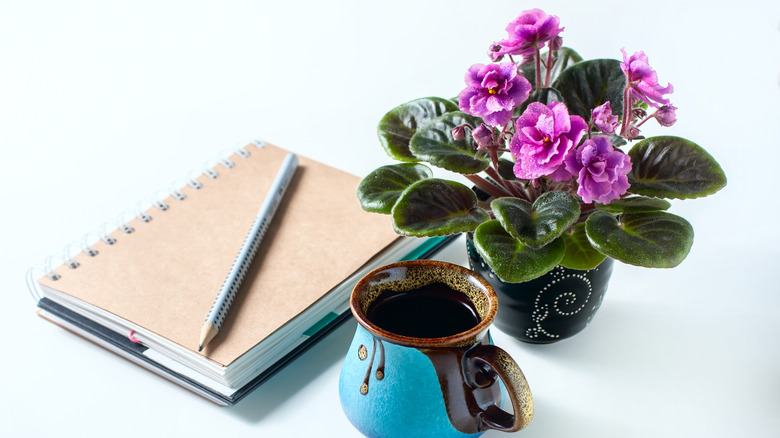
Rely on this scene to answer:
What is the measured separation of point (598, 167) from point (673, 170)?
145mm

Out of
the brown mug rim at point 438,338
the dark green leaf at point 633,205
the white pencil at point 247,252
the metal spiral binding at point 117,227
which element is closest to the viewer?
the brown mug rim at point 438,338

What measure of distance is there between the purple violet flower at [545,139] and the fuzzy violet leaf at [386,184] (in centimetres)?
16

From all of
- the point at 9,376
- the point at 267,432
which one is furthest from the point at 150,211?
the point at 267,432

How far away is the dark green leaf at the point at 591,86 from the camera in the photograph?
90 cm

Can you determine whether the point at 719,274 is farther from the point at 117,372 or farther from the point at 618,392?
the point at 117,372

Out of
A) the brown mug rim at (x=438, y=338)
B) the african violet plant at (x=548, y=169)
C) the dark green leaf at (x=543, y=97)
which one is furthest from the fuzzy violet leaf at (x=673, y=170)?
the brown mug rim at (x=438, y=338)

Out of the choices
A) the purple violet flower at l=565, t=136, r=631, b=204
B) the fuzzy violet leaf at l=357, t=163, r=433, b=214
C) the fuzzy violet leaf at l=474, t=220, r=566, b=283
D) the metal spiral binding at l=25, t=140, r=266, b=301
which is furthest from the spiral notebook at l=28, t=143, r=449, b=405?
the purple violet flower at l=565, t=136, r=631, b=204

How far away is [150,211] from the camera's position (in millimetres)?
1205

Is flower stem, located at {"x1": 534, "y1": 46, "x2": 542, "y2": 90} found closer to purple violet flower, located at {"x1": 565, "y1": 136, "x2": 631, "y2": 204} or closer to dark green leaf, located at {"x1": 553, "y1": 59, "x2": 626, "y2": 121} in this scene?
dark green leaf, located at {"x1": 553, "y1": 59, "x2": 626, "y2": 121}

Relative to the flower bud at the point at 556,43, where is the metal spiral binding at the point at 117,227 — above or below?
below

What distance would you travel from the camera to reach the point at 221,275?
1062 millimetres

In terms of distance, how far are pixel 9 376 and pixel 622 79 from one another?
33.7 inches

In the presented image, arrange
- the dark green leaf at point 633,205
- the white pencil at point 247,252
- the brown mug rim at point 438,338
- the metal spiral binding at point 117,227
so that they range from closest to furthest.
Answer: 1. the brown mug rim at point 438,338
2. the dark green leaf at point 633,205
3. the white pencil at point 247,252
4. the metal spiral binding at point 117,227

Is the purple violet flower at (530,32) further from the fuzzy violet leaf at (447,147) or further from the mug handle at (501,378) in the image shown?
the mug handle at (501,378)
